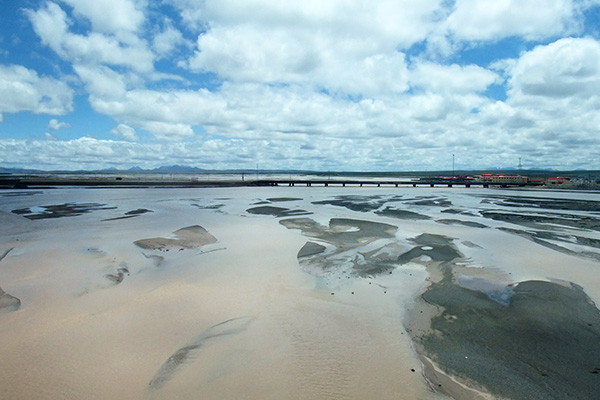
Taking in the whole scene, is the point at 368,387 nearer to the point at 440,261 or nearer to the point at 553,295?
the point at 553,295

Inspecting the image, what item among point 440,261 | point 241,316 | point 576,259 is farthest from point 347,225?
point 241,316

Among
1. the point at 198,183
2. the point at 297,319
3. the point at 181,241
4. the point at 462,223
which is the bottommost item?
the point at 297,319

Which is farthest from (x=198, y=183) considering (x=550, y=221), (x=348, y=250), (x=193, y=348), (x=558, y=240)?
(x=193, y=348)

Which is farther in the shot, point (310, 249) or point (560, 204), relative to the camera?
point (560, 204)

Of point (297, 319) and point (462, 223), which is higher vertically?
point (462, 223)

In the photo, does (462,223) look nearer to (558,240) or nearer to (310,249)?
(558,240)

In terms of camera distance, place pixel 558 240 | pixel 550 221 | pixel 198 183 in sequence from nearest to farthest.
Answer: pixel 558 240
pixel 550 221
pixel 198 183

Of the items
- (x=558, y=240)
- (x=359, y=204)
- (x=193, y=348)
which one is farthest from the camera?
(x=359, y=204)

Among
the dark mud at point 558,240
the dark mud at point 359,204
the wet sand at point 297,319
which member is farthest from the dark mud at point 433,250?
the dark mud at point 359,204
